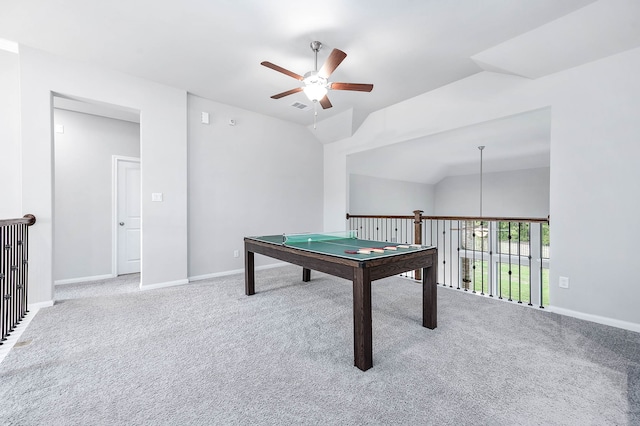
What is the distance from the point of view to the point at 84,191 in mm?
4191

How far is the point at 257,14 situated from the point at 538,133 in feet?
18.3

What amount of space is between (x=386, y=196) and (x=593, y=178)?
4924mm

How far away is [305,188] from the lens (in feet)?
18.6

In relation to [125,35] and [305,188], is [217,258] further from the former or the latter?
[125,35]

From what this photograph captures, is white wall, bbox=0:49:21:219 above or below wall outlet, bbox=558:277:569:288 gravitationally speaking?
above

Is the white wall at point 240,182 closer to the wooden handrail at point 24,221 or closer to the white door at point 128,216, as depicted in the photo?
the white door at point 128,216

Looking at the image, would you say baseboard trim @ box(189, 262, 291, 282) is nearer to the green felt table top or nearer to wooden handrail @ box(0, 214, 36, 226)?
the green felt table top

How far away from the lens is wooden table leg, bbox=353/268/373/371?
1.84 metres

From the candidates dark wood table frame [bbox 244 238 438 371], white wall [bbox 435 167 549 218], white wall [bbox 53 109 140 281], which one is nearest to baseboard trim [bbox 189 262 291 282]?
white wall [bbox 53 109 140 281]

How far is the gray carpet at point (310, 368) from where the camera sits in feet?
4.74

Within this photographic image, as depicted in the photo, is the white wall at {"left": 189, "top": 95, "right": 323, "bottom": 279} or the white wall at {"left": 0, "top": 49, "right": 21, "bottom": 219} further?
the white wall at {"left": 189, "top": 95, "right": 323, "bottom": 279}

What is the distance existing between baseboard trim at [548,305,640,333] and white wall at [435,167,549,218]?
18.5 ft

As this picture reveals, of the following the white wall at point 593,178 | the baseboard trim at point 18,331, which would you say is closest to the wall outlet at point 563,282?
the white wall at point 593,178

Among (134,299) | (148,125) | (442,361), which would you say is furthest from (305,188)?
(442,361)
